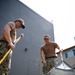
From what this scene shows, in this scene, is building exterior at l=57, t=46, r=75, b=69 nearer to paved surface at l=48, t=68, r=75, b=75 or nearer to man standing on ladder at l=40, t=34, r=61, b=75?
man standing on ladder at l=40, t=34, r=61, b=75

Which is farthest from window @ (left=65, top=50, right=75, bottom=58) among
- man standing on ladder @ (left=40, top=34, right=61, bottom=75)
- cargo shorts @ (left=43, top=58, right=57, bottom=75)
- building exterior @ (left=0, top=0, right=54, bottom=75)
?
cargo shorts @ (left=43, top=58, right=57, bottom=75)

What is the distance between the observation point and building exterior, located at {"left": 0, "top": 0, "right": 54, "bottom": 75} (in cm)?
518

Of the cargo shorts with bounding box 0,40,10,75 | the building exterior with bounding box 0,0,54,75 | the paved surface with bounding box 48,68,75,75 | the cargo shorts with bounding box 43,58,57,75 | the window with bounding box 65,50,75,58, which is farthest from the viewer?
the window with bounding box 65,50,75,58

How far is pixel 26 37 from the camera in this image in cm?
605

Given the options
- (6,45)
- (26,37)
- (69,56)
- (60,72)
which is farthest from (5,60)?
(69,56)

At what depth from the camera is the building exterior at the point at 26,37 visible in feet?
17.0

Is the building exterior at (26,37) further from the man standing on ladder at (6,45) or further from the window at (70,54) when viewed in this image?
the window at (70,54)

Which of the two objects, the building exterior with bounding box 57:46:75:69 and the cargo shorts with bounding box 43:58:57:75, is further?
the building exterior with bounding box 57:46:75:69

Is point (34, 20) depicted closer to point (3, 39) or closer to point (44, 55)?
point (44, 55)

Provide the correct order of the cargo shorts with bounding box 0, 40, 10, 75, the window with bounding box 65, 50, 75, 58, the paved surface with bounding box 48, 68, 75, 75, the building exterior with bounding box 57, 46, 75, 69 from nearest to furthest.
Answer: the cargo shorts with bounding box 0, 40, 10, 75, the paved surface with bounding box 48, 68, 75, 75, the building exterior with bounding box 57, 46, 75, 69, the window with bounding box 65, 50, 75, 58

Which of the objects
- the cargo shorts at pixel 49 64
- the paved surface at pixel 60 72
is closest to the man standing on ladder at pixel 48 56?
the cargo shorts at pixel 49 64

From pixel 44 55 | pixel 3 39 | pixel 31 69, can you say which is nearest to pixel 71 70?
pixel 44 55

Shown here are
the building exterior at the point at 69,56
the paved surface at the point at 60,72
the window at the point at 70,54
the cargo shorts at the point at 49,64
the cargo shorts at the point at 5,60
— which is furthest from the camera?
the window at the point at 70,54

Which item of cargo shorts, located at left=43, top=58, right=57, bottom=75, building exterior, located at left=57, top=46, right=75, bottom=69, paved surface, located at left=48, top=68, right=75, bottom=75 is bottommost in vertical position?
paved surface, located at left=48, top=68, right=75, bottom=75
